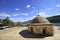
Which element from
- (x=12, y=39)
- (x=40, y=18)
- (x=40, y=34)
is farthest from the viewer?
(x=40, y=18)

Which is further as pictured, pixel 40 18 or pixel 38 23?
pixel 40 18

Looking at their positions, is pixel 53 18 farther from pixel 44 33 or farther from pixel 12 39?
pixel 12 39

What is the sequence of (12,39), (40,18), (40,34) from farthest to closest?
(40,18) → (40,34) → (12,39)

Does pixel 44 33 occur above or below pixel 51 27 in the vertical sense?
below

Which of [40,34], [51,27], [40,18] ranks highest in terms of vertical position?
[40,18]

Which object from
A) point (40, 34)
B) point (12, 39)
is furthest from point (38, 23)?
point (12, 39)

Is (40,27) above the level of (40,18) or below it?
below

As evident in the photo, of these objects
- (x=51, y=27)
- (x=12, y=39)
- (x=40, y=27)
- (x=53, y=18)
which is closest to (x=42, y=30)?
(x=40, y=27)

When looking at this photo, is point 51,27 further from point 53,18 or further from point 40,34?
point 53,18

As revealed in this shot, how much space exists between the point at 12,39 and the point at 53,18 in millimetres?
79524

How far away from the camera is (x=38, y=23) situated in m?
17.2

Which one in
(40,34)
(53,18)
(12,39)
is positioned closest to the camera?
(12,39)

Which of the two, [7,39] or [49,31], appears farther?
[49,31]

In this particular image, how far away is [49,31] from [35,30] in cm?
257
